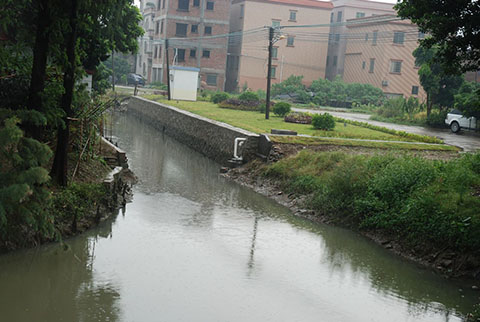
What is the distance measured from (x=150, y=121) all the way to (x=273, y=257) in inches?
1061

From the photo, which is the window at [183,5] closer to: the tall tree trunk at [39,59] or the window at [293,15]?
the window at [293,15]

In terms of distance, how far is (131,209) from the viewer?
48.9 ft

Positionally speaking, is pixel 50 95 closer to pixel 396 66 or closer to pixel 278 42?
pixel 396 66

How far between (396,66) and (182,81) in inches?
868

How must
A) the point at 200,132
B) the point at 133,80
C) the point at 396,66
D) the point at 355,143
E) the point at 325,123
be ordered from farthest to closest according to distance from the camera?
the point at 133,80
the point at 396,66
the point at 200,132
the point at 325,123
the point at 355,143

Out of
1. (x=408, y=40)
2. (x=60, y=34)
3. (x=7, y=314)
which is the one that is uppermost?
(x=408, y=40)

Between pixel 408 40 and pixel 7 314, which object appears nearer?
pixel 7 314

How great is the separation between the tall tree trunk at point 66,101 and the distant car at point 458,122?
25.3m

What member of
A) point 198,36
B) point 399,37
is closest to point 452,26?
point 399,37

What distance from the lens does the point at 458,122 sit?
109 feet

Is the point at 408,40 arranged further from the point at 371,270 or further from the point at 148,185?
the point at 371,270

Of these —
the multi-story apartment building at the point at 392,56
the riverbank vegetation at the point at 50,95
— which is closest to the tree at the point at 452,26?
the riverbank vegetation at the point at 50,95

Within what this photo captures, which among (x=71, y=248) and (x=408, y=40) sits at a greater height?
(x=408, y=40)

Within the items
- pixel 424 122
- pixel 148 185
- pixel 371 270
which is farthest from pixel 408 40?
pixel 371 270
